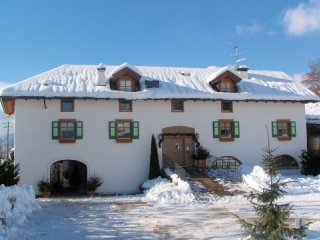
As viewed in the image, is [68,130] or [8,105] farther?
[8,105]

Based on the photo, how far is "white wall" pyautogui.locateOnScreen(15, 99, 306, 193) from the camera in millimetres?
24234

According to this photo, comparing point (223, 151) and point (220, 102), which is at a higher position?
point (220, 102)

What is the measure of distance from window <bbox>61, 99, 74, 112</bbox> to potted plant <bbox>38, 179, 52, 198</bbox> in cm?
447

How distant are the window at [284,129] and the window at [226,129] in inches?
105

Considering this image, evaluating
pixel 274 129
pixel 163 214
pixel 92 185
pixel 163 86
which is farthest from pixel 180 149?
pixel 163 214

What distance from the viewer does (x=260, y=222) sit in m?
8.60

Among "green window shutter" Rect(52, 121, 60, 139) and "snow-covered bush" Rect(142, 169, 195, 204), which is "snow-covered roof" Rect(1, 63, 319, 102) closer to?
"green window shutter" Rect(52, 121, 60, 139)

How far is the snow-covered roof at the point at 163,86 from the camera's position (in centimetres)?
2436

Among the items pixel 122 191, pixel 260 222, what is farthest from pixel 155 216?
pixel 122 191

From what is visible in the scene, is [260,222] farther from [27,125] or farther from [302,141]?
[302,141]

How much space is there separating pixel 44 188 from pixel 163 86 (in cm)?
977

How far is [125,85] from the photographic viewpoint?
25.8m

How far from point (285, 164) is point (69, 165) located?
16009 mm

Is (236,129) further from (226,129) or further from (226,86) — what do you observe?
(226,86)
